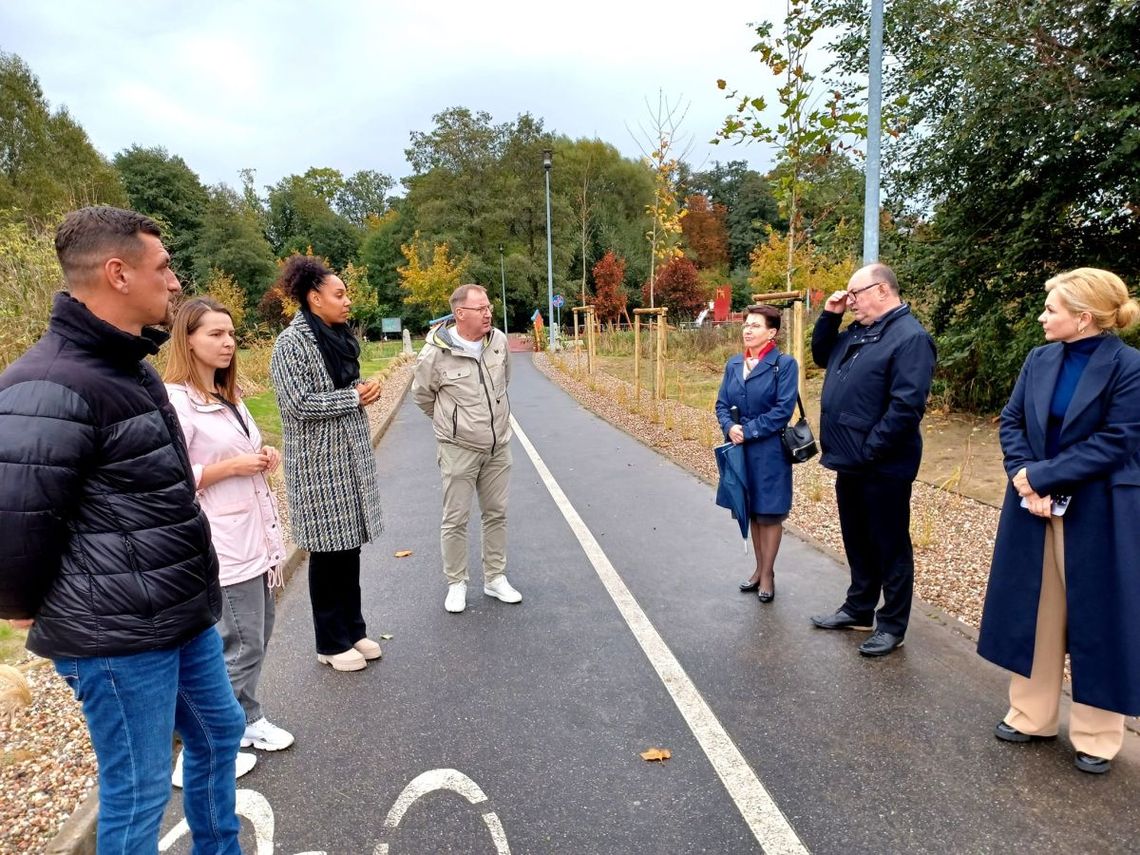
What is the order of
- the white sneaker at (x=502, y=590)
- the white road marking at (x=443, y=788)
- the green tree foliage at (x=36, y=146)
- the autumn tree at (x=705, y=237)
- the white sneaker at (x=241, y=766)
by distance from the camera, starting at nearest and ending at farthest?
1. the white road marking at (x=443, y=788)
2. the white sneaker at (x=241, y=766)
3. the white sneaker at (x=502, y=590)
4. the green tree foliage at (x=36, y=146)
5. the autumn tree at (x=705, y=237)

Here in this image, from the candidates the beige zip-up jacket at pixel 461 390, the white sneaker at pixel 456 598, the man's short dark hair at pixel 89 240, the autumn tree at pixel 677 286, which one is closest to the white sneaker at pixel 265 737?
the white sneaker at pixel 456 598

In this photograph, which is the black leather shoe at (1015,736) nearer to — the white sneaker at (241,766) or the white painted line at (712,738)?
the white painted line at (712,738)

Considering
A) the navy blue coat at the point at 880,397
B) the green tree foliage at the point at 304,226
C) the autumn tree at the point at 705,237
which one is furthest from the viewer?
the green tree foliage at the point at 304,226

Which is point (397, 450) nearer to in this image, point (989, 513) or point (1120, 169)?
point (989, 513)

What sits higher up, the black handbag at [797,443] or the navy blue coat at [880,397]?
the navy blue coat at [880,397]

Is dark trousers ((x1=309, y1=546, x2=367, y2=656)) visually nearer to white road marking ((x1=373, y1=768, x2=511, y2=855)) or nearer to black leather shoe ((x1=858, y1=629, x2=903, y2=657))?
white road marking ((x1=373, y1=768, x2=511, y2=855))

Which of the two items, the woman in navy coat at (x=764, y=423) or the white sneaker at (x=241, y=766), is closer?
the white sneaker at (x=241, y=766)

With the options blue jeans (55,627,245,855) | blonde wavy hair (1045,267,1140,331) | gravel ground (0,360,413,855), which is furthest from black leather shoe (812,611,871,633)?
gravel ground (0,360,413,855)

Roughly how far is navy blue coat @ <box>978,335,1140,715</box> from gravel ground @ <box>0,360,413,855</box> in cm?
393

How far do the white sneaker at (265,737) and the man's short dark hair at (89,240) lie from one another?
7.23ft

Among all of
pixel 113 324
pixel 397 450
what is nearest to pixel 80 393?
pixel 113 324

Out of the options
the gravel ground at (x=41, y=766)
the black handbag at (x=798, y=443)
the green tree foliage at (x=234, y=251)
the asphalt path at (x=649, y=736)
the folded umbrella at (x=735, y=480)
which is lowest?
the asphalt path at (x=649, y=736)

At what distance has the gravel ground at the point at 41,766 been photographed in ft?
8.18

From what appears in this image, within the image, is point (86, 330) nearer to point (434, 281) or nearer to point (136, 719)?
point (136, 719)
